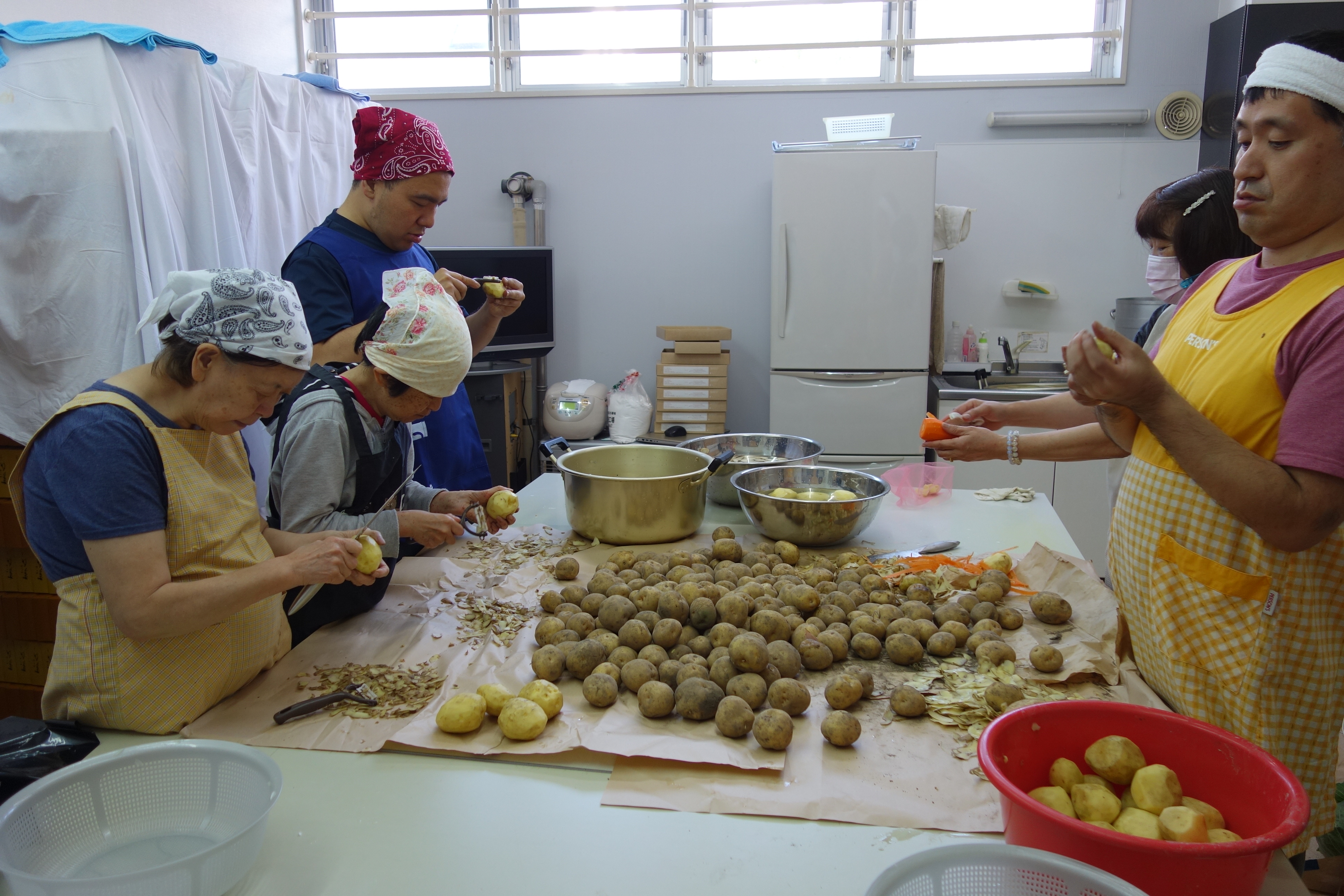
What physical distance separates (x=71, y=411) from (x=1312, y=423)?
1.74 metres

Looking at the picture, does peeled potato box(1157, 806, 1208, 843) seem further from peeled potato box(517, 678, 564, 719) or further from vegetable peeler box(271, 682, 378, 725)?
vegetable peeler box(271, 682, 378, 725)

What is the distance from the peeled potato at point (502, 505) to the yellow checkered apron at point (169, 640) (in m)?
0.66

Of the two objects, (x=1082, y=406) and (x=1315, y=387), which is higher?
(x=1315, y=387)

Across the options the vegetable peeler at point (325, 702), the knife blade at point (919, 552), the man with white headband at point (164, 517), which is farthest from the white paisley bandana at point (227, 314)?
the knife blade at point (919, 552)

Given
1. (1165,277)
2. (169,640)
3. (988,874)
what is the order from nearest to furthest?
(988,874), (169,640), (1165,277)

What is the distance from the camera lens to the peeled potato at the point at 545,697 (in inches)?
52.7

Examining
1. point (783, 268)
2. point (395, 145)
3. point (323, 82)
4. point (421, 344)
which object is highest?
point (323, 82)

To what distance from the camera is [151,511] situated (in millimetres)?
1229

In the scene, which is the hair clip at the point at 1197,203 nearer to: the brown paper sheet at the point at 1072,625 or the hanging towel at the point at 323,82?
the brown paper sheet at the point at 1072,625

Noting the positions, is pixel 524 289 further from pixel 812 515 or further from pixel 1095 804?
pixel 1095 804

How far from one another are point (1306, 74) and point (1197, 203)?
858 mm

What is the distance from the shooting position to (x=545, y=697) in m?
1.34

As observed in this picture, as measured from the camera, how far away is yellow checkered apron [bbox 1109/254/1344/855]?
1.22 meters

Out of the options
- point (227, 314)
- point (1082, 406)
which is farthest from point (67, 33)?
point (1082, 406)
